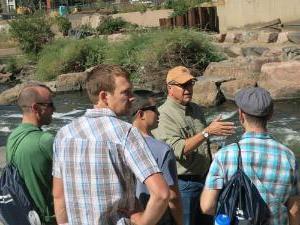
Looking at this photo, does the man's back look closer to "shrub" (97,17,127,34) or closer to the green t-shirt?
the green t-shirt

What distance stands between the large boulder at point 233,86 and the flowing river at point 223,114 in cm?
36

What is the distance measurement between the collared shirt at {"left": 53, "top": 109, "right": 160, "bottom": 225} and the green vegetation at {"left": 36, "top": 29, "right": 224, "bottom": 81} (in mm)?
16839

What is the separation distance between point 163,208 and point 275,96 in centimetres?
1354

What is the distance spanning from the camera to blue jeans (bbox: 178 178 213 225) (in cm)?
420

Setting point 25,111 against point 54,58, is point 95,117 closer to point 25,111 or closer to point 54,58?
point 25,111

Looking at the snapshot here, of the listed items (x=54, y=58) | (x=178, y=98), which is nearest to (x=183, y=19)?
(x=54, y=58)

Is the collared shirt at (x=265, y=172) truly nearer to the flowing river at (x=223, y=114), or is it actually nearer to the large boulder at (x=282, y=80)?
the flowing river at (x=223, y=114)

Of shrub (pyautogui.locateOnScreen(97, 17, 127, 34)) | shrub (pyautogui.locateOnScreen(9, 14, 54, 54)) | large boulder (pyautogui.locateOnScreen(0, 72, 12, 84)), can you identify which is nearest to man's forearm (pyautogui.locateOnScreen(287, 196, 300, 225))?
large boulder (pyautogui.locateOnScreen(0, 72, 12, 84))

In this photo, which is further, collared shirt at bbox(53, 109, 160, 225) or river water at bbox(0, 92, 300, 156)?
river water at bbox(0, 92, 300, 156)

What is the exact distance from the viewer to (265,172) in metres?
3.16

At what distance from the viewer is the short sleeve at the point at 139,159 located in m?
2.72

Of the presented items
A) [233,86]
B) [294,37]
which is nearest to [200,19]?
[294,37]

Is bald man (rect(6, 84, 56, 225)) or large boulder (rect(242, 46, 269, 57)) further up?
bald man (rect(6, 84, 56, 225))

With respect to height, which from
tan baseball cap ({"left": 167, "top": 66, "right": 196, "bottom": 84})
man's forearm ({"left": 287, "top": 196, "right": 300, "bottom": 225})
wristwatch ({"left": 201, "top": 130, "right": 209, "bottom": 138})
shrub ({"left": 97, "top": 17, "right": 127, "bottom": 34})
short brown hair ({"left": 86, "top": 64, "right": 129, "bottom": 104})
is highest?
shrub ({"left": 97, "top": 17, "right": 127, "bottom": 34})
